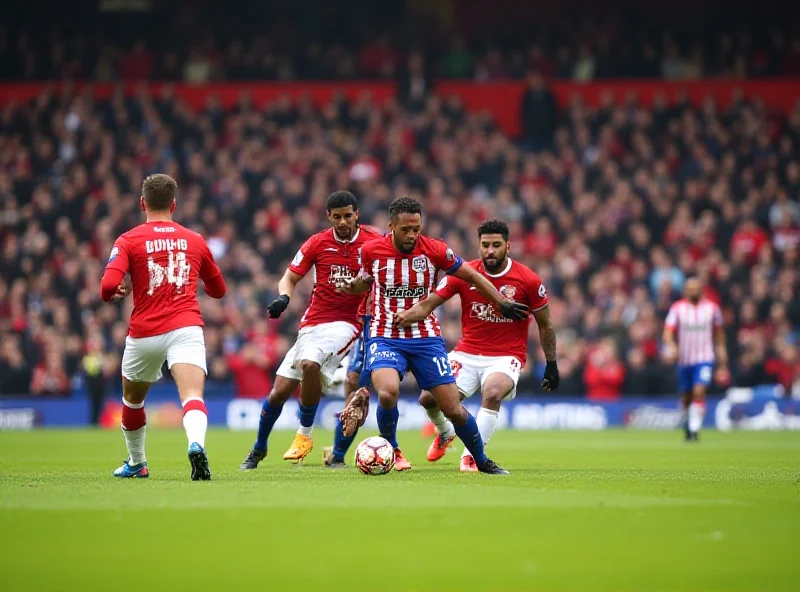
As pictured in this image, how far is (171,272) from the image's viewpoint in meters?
9.59

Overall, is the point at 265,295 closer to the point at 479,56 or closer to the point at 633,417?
the point at 633,417

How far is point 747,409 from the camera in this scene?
75.5ft

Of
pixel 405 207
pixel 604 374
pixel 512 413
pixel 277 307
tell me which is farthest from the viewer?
pixel 512 413

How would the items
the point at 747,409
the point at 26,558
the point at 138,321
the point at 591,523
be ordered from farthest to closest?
the point at 747,409, the point at 138,321, the point at 591,523, the point at 26,558

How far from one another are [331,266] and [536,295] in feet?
6.05

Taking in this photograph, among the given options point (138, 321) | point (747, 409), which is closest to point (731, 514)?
point (138, 321)

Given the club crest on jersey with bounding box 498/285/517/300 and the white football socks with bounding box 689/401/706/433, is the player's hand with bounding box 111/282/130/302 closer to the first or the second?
the club crest on jersey with bounding box 498/285/517/300

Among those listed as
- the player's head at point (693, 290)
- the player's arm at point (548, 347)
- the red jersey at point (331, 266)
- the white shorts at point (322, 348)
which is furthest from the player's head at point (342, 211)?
the player's head at point (693, 290)

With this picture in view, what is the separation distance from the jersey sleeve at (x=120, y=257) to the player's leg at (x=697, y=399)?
10.5 m

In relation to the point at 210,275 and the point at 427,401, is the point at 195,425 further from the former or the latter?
the point at 427,401

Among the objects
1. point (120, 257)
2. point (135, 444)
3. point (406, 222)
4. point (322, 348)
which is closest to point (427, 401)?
point (322, 348)

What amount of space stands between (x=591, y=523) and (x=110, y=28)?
89.9 ft

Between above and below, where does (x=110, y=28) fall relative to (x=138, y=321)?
above

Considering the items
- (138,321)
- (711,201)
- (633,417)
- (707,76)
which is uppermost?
(707,76)
